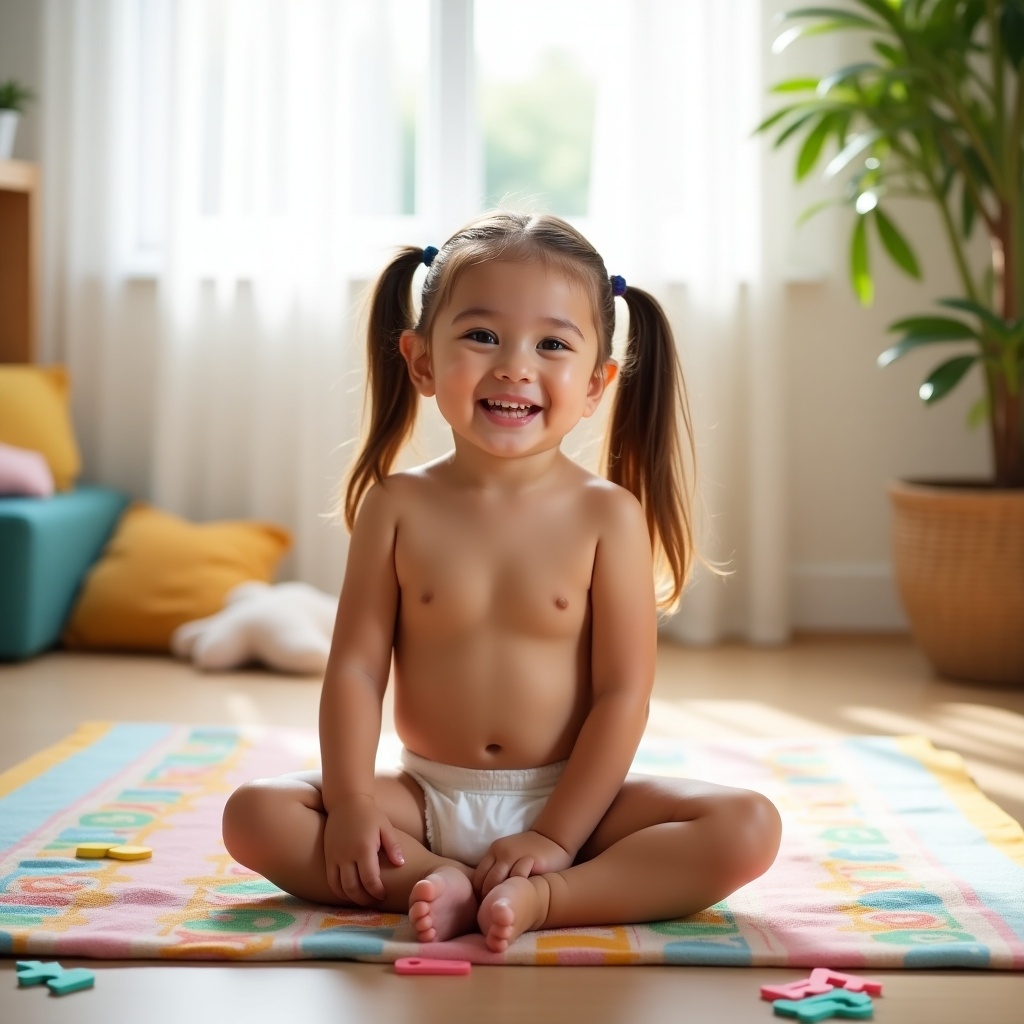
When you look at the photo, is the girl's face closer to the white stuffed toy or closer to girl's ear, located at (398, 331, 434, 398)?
girl's ear, located at (398, 331, 434, 398)

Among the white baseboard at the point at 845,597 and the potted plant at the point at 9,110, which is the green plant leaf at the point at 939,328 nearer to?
the white baseboard at the point at 845,597

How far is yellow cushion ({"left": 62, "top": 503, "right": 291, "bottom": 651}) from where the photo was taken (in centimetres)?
282

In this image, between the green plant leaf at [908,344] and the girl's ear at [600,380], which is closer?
the girl's ear at [600,380]

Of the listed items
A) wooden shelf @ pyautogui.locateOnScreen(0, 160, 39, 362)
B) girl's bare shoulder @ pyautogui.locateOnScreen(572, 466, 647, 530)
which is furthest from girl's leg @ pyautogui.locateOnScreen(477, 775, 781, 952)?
wooden shelf @ pyautogui.locateOnScreen(0, 160, 39, 362)

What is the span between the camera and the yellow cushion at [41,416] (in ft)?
9.46

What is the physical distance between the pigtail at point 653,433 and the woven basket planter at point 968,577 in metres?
1.14

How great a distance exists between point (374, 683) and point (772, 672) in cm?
143

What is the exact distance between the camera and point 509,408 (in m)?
1.36

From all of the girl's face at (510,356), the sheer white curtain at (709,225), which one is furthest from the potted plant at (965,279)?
the girl's face at (510,356)

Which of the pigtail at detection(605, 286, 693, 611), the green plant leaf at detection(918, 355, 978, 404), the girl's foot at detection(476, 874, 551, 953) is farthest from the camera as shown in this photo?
the green plant leaf at detection(918, 355, 978, 404)

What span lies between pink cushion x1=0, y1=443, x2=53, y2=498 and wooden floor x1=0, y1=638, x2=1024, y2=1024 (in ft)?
1.12

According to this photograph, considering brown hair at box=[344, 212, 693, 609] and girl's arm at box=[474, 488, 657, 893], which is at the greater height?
brown hair at box=[344, 212, 693, 609]

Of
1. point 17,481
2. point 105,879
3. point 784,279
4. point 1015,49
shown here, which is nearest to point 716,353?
point 784,279

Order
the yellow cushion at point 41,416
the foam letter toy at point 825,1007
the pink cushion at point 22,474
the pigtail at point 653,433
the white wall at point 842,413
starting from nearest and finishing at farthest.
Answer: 1. the foam letter toy at point 825,1007
2. the pigtail at point 653,433
3. the pink cushion at point 22,474
4. the yellow cushion at point 41,416
5. the white wall at point 842,413
